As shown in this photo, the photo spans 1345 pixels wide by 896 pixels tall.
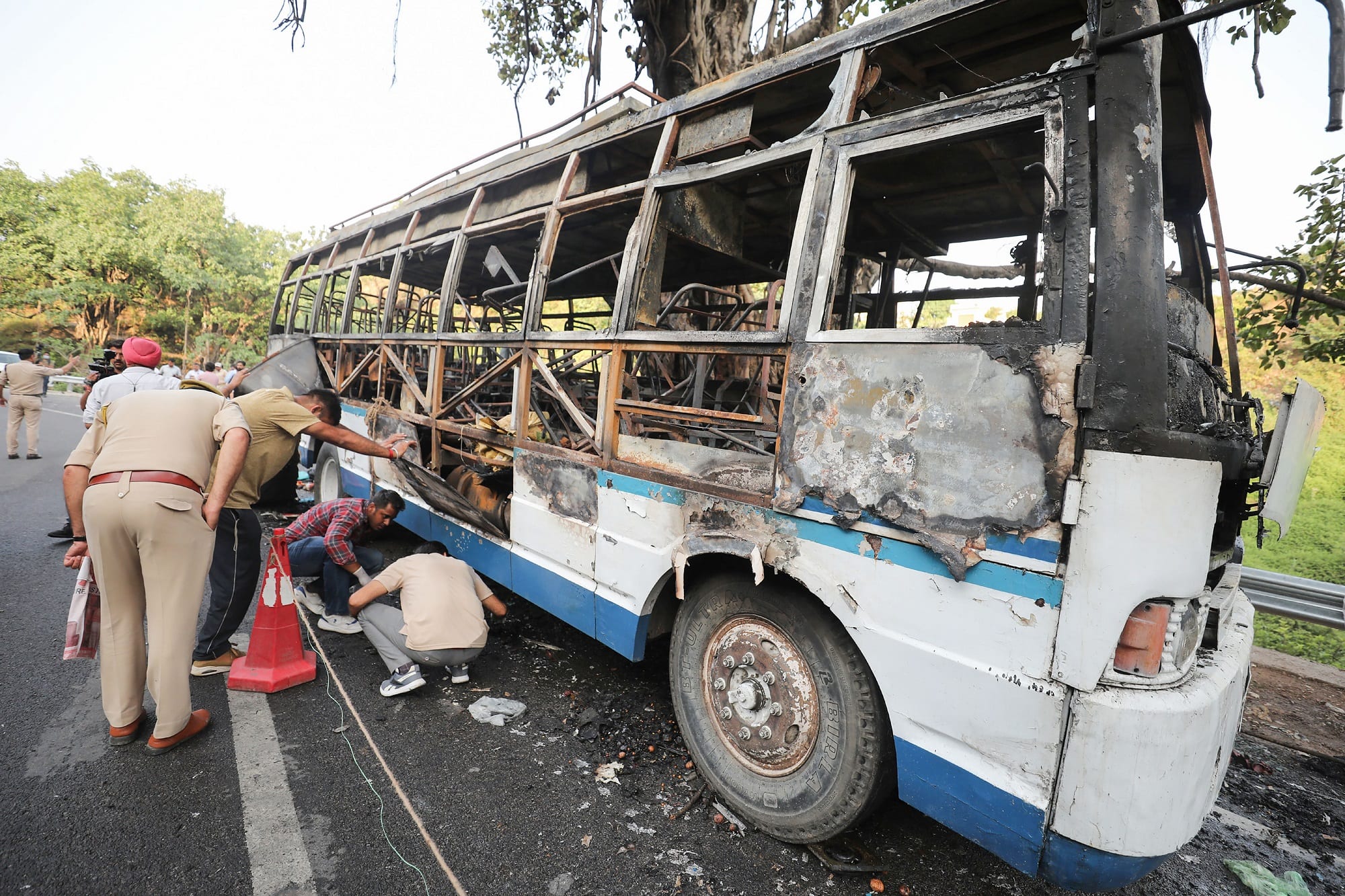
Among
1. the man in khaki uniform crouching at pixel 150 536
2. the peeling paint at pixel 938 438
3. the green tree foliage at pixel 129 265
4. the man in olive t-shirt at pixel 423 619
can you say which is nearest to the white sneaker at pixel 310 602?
the man in olive t-shirt at pixel 423 619

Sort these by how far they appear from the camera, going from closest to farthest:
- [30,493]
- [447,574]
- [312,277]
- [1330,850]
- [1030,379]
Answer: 1. [1030,379]
2. [1330,850]
3. [447,574]
4. [30,493]
5. [312,277]

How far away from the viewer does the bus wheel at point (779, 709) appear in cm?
200

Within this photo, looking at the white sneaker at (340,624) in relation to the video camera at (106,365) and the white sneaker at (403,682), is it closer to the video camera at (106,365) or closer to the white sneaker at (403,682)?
the white sneaker at (403,682)

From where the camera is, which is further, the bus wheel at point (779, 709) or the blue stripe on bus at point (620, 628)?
the blue stripe on bus at point (620, 628)

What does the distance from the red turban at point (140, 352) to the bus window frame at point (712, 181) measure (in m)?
3.79

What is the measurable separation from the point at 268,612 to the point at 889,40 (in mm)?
3785

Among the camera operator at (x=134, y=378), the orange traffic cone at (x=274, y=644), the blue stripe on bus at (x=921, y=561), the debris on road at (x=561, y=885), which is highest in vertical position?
the camera operator at (x=134, y=378)

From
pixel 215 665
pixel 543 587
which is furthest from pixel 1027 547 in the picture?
pixel 215 665

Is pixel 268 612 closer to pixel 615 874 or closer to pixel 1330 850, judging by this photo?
pixel 615 874

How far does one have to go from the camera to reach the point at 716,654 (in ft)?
7.98

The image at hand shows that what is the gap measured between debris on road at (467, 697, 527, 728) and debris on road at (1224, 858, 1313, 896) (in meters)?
3.01

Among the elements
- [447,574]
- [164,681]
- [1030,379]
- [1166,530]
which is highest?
[1030,379]

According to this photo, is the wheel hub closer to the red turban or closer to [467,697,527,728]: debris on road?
[467,697,527,728]: debris on road

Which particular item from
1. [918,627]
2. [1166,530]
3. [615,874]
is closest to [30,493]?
[615,874]
